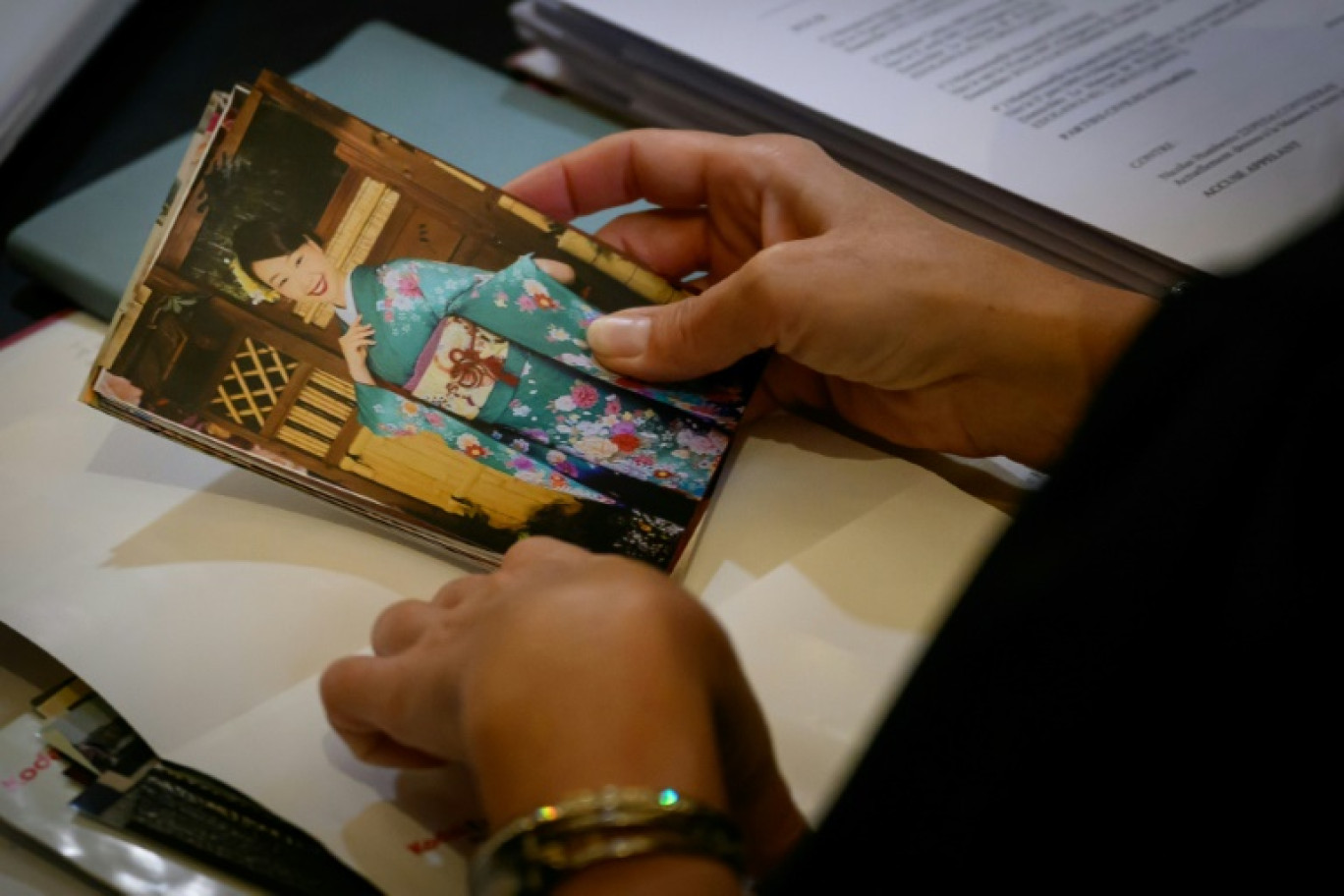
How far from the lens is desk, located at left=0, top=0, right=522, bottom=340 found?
0.86m

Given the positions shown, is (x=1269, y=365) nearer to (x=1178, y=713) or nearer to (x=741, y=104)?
(x=1178, y=713)

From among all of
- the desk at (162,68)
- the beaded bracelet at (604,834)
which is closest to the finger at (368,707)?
the beaded bracelet at (604,834)

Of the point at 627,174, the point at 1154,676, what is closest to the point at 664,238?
the point at 627,174

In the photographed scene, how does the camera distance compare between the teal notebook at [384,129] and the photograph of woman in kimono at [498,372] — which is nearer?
the photograph of woman in kimono at [498,372]

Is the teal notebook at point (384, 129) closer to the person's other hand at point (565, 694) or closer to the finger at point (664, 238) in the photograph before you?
the finger at point (664, 238)

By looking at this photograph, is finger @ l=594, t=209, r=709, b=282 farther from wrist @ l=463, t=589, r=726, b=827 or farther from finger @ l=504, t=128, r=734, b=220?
wrist @ l=463, t=589, r=726, b=827

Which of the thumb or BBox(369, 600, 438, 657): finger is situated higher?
the thumb

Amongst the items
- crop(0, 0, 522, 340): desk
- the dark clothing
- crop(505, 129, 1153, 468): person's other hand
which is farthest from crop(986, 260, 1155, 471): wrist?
crop(0, 0, 522, 340): desk

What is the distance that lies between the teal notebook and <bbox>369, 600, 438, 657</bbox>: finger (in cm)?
37

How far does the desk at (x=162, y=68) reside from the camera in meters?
0.86

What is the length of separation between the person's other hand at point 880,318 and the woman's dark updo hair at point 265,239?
16 centimetres

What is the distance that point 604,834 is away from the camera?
1.25 feet

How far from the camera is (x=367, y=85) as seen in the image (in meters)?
0.90

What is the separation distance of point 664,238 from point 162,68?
1.72 ft
